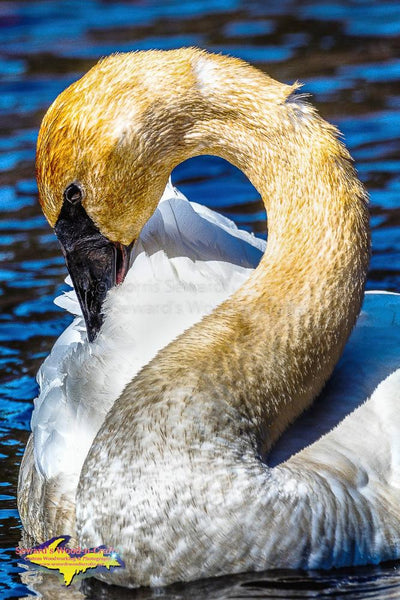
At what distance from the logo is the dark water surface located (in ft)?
0.18

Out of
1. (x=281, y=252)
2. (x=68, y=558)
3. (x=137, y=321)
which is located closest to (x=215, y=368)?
(x=281, y=252)

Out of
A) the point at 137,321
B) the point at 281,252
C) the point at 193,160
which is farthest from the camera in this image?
the point at 193,160

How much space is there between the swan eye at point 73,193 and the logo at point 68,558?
116 centimetres

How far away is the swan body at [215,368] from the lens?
13.7ft

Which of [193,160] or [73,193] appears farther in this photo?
[193,160]

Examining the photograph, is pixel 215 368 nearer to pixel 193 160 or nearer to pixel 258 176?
pixel 258 176

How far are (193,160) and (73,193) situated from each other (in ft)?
15.1

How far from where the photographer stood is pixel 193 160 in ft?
29.7

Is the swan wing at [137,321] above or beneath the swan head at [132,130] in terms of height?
beneath

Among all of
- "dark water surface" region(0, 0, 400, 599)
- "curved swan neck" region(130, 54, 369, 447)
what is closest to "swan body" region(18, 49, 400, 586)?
"curved swan neck" region(130, 54, 369, 447)

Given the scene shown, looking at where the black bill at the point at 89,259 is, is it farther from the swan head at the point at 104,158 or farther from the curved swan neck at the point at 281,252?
the curved swan neck at the point at 281,252

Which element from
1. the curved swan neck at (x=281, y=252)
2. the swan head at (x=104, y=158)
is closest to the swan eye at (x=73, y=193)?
the swan head at (x=104, y=158)

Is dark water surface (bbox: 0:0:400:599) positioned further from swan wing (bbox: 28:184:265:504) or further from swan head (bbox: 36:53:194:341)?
swan head (bbox: 36:53:194:341)

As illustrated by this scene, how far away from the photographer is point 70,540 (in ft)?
15.1
